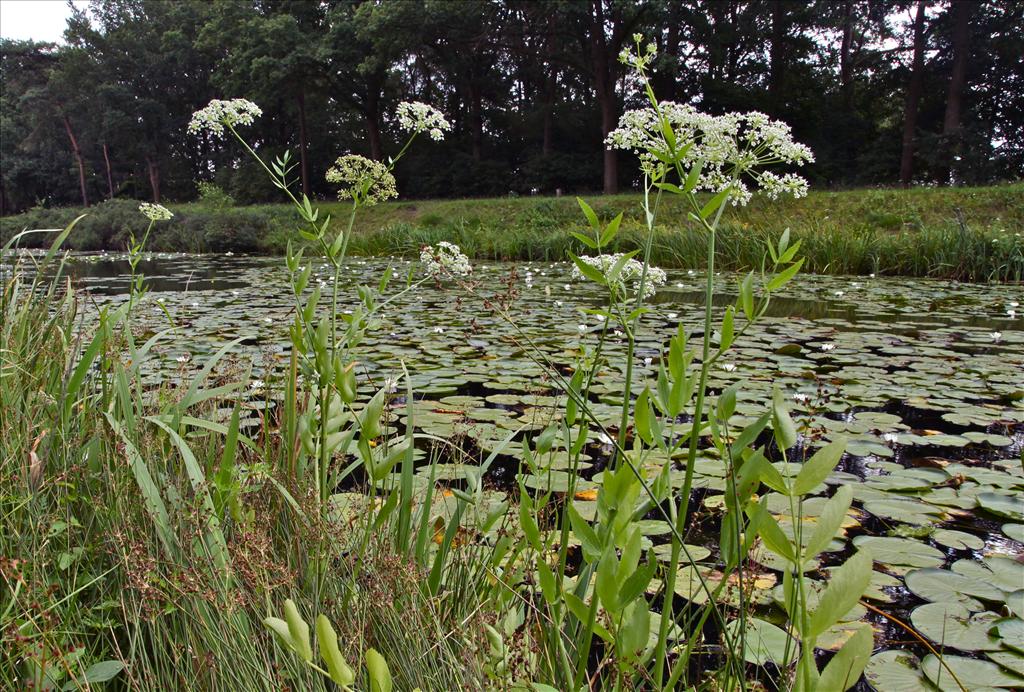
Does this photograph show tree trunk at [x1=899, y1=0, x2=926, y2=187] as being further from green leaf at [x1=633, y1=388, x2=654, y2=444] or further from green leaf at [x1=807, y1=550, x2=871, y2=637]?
green leaf at [x1=807, y1=550, x2=871, y2=637]

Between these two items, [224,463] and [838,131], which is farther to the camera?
[838,131]

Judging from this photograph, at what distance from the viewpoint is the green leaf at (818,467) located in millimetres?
785

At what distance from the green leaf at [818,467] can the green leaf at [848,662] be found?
0.51 feet

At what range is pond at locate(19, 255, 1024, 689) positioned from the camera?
71.4 inches

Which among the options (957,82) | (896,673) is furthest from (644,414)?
(957,82)

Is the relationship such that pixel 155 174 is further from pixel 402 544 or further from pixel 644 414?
pixel 644 414

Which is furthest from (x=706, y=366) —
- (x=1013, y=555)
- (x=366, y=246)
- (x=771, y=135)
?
(x=366, y=246)

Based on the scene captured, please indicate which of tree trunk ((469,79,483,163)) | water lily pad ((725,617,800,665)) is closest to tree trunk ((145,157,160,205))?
tree trunk ((469,79,483,163))

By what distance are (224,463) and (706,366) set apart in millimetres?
1013

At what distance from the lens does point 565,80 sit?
29.0 m

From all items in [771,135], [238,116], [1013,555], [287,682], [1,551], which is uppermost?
[238,116]

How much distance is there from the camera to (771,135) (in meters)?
1.21

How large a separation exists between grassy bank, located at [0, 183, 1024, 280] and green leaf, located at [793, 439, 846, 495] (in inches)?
141

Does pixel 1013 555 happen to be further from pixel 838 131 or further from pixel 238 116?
pixel 838 131
